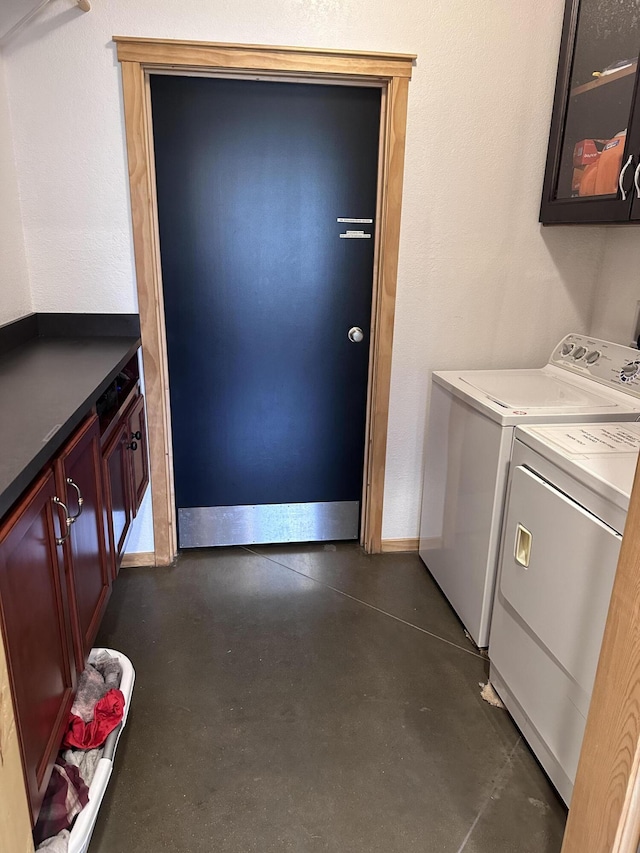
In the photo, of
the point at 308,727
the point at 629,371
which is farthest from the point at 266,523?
the point at 629,371

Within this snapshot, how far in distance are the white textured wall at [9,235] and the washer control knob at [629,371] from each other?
2.20 m

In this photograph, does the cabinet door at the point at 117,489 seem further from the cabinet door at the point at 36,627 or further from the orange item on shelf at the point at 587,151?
the orange item on shelf at the point at 587,151

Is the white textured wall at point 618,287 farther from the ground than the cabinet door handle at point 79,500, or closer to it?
farther from the ground

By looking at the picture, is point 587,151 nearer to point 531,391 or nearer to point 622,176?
point 622,176

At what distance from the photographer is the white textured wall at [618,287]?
243 centimetres

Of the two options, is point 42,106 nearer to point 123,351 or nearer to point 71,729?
point 123,351

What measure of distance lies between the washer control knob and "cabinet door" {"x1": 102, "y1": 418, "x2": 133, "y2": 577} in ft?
5.82

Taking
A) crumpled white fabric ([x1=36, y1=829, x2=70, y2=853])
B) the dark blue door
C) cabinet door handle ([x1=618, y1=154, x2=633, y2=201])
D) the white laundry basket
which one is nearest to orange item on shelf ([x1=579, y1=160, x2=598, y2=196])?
cabinet door handle ([x1=618, y1=154, x2=633, y2=201])

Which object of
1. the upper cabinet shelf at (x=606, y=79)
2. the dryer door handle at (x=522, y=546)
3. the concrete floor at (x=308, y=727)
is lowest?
the concrete floor at (x=308, y=727)

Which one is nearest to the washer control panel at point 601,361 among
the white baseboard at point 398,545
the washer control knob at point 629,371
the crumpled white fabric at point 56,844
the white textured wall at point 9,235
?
the washer control knob at point 629,371

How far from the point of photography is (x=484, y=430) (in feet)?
6.82

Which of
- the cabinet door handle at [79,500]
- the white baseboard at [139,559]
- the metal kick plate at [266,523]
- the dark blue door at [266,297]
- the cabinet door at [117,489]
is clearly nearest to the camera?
the cabinet door handle at [79,500]

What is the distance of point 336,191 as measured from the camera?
246 cm

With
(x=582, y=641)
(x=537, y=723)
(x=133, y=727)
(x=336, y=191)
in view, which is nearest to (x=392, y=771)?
(x=537, y=723)
